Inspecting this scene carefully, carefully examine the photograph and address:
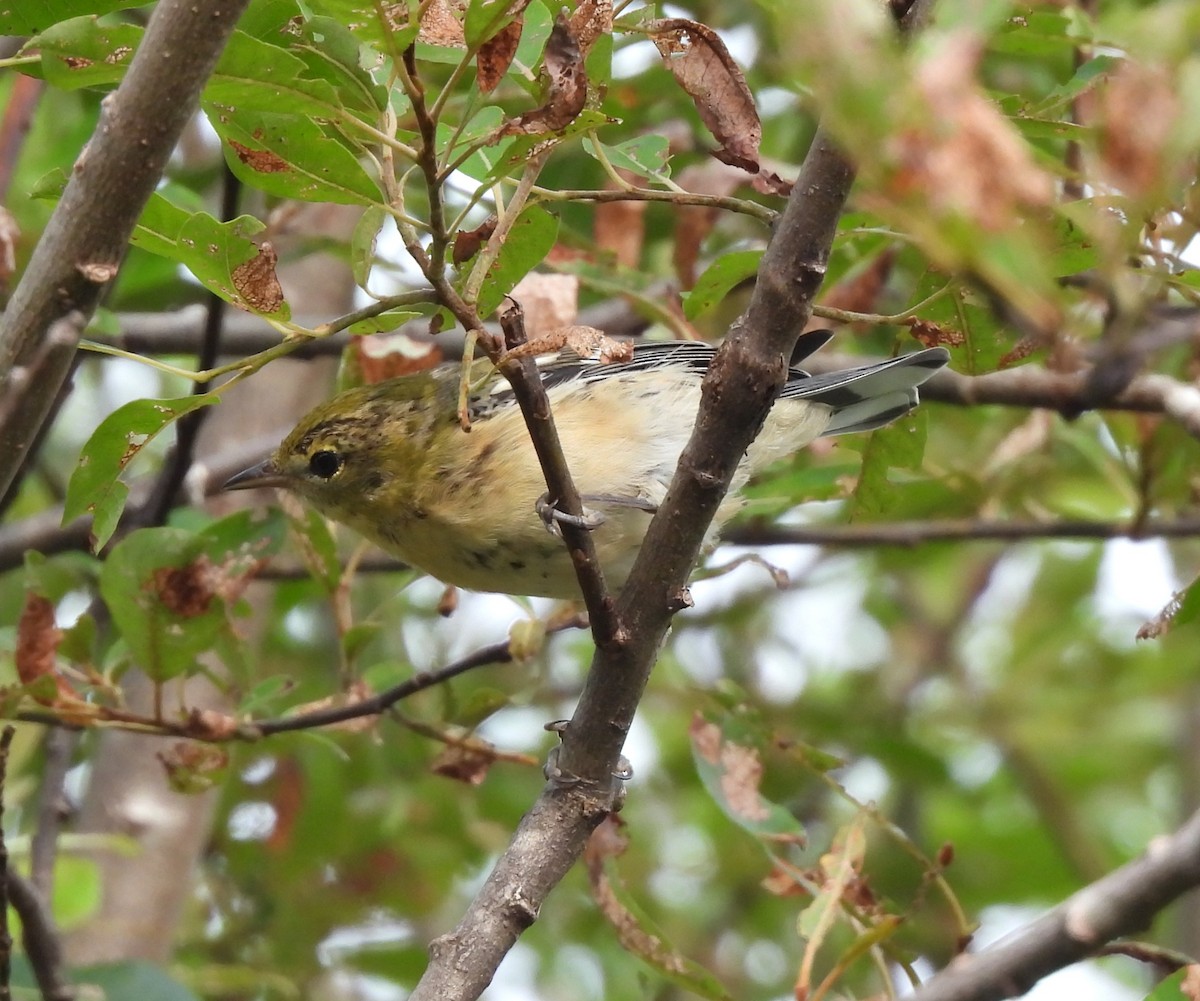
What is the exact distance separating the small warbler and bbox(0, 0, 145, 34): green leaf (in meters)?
1.63

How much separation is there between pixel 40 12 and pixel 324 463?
1.95m

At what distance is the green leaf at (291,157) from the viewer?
7.38 ft

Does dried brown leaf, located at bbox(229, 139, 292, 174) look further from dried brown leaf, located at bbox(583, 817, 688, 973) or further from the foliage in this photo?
dried brown leaf, located at bbox(583, 817, 688, 973)

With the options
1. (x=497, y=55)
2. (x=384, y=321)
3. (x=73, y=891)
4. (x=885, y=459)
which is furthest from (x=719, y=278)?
(x=73, y=891)

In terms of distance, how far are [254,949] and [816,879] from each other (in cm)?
263

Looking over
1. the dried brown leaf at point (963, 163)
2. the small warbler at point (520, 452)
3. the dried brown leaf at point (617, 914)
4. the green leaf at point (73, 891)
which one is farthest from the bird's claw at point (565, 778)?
the green leaf at point (73, 891)

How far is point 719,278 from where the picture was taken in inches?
130

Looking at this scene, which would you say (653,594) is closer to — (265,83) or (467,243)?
(467,243)

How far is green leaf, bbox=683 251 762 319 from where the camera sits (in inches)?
129

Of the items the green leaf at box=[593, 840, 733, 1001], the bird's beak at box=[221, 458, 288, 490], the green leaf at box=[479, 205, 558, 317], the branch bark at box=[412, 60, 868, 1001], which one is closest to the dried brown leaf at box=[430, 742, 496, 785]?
the green leaf at box=[593, 840, 733, 1001]

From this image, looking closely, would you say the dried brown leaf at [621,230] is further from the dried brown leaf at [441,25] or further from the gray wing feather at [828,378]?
the dried brown leaf at [441,25]

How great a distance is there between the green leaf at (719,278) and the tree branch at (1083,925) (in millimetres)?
1696

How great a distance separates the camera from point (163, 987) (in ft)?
11.4

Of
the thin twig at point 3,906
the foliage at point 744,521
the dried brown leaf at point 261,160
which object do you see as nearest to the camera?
the foliage at point 744,521
